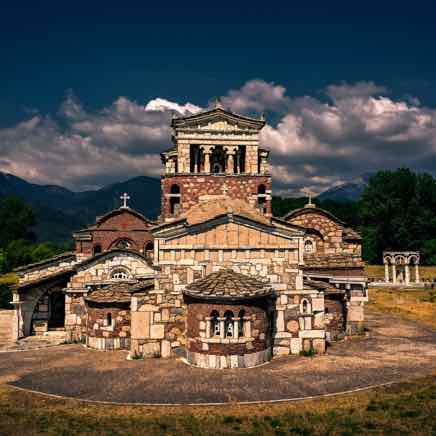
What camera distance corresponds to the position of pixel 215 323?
52.6ft

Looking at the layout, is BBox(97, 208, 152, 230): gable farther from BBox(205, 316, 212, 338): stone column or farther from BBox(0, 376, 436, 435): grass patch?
BBox(0, 376, 436, 435): grass patch

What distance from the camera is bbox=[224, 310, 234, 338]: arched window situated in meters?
15.9

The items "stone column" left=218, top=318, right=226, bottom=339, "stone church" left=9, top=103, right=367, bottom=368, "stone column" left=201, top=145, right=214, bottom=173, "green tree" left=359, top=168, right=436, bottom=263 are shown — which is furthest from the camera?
"green tree" left=359, top=168, right=436, bottom=263

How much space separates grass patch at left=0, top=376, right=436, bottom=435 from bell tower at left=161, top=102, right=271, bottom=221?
1402 cm

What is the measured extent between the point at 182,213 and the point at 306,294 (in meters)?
9.51

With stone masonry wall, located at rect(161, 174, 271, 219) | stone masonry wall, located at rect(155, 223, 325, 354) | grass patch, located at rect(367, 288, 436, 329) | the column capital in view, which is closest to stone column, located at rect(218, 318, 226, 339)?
stone masonry wall, located at rect(155, 223, 325, 354)

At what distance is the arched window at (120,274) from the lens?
2242 centimetres

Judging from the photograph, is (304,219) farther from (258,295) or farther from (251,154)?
(258,295)

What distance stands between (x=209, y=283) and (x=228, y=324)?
1748 millimetres

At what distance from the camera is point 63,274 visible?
2209 cm

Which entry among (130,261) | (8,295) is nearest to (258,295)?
(130,261)

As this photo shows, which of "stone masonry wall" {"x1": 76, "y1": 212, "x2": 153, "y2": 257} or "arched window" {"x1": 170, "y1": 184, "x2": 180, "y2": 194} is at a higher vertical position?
"arched window" {"x1": 170, "y1": 184, "x2": 180, "y2": 194}

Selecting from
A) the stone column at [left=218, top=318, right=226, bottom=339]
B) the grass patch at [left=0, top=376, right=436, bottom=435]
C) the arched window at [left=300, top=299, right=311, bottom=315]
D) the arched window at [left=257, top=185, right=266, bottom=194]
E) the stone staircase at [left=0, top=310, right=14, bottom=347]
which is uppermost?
the arched window at [left=257, top=185, right=266, bottom=194]

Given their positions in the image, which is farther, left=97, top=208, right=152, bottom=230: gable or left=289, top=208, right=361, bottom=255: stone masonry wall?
left=97, top=208, right=152, bottom=230: gable
